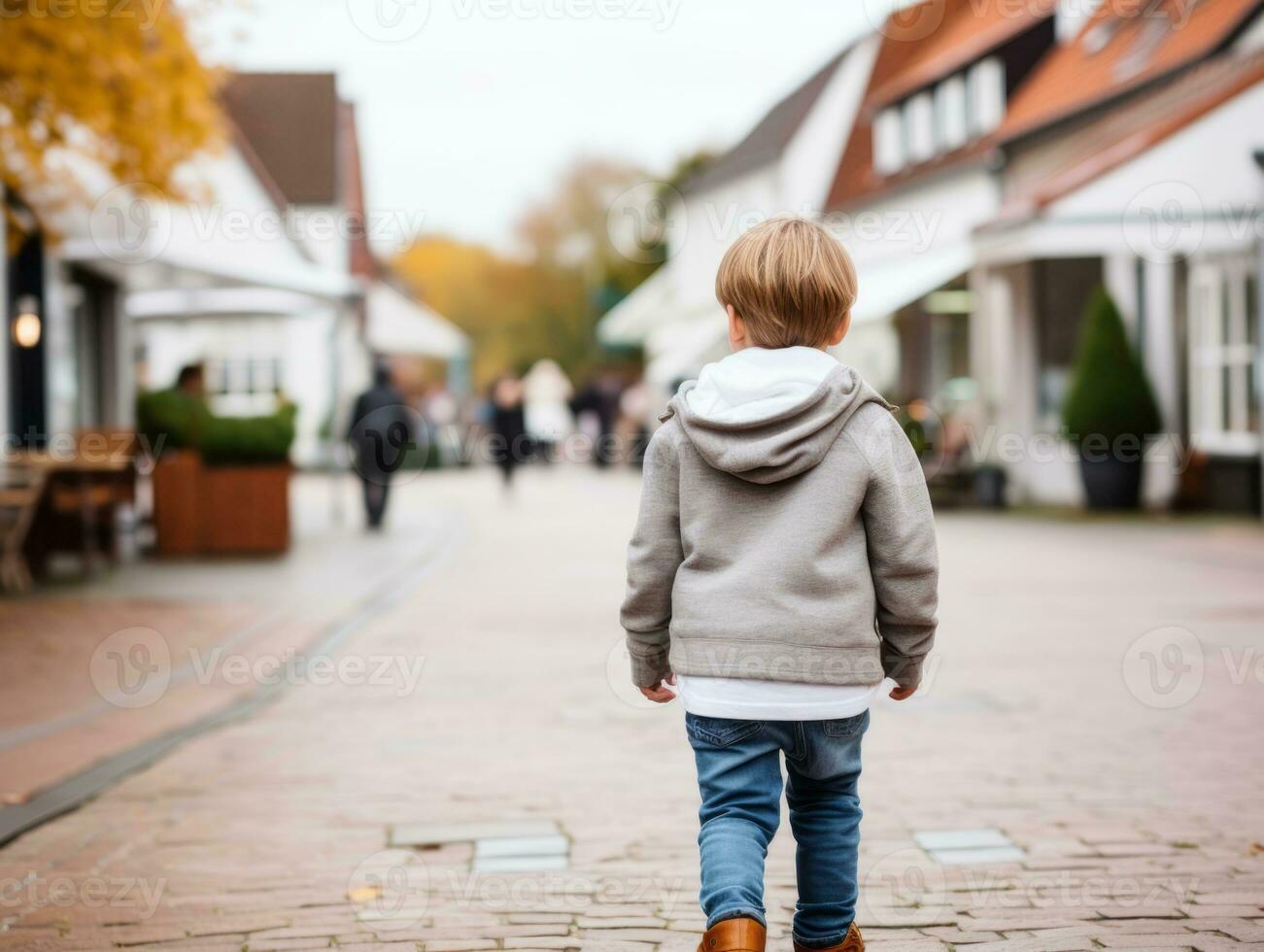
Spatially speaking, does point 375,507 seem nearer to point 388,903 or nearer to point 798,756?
point 388,903

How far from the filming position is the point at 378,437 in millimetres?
17219

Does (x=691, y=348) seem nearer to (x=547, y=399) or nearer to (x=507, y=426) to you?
(x=507, y=426)

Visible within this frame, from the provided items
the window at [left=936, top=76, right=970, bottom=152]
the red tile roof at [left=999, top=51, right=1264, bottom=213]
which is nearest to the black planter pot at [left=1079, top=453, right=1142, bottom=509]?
the red tile roof at [left=999, top=51, right=1264, bottom=213]

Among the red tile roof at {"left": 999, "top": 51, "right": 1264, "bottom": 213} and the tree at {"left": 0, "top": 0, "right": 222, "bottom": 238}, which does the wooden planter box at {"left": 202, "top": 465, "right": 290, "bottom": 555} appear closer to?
the tree at {"left": 0, "top": 0, "right": 222, "bottom": 238}

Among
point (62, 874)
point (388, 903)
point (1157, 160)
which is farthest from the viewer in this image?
point (1157, 160)

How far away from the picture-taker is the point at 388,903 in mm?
4074

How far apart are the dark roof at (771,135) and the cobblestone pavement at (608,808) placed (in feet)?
87.1

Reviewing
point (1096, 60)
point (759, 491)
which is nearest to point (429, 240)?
point (1096, 60)

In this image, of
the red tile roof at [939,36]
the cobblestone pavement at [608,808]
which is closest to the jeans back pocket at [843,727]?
the cobblestone pavement at [608,808]

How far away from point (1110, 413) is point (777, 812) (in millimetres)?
15737

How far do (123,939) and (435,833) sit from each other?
1134 millimetres

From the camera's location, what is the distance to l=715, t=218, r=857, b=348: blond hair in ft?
9.89

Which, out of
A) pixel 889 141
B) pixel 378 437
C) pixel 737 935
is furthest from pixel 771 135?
pixel 737 935

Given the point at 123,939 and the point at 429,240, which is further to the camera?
the point at 429,240
